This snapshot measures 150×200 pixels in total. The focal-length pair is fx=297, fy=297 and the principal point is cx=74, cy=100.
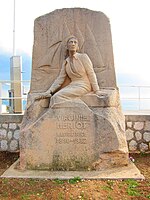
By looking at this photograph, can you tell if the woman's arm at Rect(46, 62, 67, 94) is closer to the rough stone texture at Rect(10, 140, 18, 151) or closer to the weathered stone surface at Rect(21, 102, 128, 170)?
the weathered stone surface at Rect(21, 102, 128, 170)

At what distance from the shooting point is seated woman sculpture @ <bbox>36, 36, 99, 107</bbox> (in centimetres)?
540

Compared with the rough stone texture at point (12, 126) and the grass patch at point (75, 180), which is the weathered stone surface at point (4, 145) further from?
the grass patch at point (75, 180)

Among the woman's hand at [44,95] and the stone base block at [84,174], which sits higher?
the woman's hand at [44,95]

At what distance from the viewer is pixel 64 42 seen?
602 centimetres

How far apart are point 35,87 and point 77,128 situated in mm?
1456

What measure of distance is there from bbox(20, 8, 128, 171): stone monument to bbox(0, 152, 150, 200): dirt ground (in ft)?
2.02

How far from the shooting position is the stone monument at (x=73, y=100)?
203 inches

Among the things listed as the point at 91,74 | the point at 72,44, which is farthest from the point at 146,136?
the point at 72,44

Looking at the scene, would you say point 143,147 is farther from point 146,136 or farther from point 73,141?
point 73,141

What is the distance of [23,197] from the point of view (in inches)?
159

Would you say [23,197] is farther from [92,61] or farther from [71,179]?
[92,61]

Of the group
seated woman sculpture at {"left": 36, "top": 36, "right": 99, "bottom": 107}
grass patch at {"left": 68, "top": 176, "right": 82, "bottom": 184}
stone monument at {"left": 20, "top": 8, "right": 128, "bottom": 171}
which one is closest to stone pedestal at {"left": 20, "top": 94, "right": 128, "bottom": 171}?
stone monument at {"left": 20, "top": 8, "right": 128, "bottom": 171}

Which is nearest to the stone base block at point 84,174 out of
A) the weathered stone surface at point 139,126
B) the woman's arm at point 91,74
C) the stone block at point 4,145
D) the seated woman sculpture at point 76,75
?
the seated woman sculpture at point 76,75

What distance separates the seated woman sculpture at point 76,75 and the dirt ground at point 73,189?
150 centimetres
